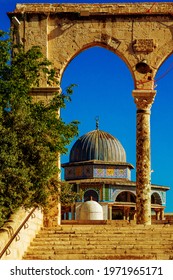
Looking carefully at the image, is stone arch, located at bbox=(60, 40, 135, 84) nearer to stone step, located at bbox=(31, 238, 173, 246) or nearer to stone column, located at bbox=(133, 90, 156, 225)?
stone column, located at bbox=(133, 90, 156, 225)

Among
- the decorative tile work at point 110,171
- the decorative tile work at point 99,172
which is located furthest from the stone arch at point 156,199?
the decorative tile work at point 99,172

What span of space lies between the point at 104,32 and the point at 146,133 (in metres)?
3.13

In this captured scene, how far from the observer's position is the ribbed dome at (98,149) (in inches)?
1877

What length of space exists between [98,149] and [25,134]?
3083 centimetres

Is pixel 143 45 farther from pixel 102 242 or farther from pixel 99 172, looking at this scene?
pixel 99 172

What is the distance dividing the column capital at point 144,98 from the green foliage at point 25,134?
7.55ft

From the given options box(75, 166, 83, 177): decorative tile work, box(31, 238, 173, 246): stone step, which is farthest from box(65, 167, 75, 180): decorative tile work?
box(31, 238, 173, 246): stone step

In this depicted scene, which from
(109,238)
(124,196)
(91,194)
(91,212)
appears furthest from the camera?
(124,196)

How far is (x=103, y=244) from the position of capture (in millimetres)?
16016

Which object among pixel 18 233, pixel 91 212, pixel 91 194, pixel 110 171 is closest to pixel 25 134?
pixel 18 233

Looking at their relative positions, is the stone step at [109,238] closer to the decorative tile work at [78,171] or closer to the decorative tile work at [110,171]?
the decorative tile work at [110,171]

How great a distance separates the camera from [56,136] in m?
18.8
